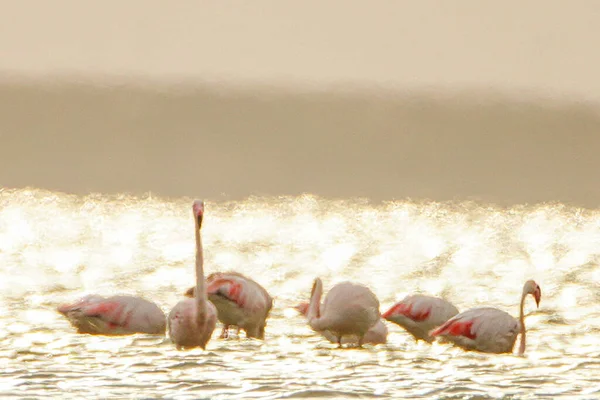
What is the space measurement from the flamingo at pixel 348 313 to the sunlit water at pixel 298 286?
6.6 inches

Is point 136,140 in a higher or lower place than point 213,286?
higher

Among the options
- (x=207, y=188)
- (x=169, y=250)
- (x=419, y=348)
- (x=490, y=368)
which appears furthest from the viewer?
(x=207, y=188)

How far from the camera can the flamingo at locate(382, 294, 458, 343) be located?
1231cm

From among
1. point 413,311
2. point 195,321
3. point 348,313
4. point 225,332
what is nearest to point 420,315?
point 413,311

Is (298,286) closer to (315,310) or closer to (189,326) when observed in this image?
(315,310)

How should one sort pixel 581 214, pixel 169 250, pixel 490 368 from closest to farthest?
pixel 490 368 → pixel 169 250 → pixel 581 214

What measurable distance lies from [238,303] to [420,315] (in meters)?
1.32

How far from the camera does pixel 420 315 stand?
12.3 meters

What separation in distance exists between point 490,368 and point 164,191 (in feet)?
135

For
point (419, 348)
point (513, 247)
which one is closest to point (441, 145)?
point (513, 247)

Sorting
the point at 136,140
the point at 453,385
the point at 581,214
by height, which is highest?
the point at 136,140

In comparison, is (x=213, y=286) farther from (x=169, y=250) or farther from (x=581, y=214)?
(x=581, y=214)

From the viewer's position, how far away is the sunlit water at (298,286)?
34.3 feet

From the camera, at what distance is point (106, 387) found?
10.1 metres
